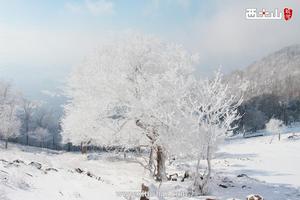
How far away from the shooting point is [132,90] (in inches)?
950

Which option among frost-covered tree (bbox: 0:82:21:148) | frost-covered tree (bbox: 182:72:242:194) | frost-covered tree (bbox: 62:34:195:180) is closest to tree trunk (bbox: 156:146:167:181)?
frost-covered tree (bbox: 62:34:195:180)

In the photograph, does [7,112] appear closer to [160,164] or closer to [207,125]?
[160,164]

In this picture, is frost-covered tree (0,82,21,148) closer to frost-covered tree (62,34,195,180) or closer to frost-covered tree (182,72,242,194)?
frost-covered tree (62,34,195,180)

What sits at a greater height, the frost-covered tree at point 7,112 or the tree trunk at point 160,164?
the frost-covered tree at point 7,112

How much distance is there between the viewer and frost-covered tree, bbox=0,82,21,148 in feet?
221

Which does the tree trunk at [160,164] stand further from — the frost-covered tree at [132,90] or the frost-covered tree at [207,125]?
the frost-covered tree at [207,125]

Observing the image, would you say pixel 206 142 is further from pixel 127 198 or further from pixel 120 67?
pixel 120 67

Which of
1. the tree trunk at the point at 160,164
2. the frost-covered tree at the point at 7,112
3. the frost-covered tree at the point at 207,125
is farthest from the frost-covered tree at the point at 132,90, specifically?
the frost-covered tree at the point at 7,112

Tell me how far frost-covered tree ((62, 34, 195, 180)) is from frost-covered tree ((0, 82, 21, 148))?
45.0m

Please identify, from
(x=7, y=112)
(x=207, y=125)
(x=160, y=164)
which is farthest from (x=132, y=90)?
(x=7, y=112)

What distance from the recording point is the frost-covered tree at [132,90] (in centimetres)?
2256

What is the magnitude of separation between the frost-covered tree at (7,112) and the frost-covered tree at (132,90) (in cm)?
4499

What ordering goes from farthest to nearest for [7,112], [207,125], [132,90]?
1. [7,112]
2. [132,90]
3. [207,125]

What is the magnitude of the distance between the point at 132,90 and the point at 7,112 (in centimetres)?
5201
